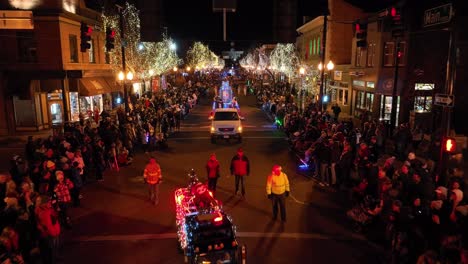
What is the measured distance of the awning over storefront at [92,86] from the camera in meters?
26.5

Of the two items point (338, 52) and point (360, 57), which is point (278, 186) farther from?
point (338, 52)

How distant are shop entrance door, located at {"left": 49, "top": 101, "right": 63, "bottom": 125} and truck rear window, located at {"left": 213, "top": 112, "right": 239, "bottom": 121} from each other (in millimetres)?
10923

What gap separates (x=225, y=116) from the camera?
73.7 ft

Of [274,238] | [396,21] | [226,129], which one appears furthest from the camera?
[226,129]

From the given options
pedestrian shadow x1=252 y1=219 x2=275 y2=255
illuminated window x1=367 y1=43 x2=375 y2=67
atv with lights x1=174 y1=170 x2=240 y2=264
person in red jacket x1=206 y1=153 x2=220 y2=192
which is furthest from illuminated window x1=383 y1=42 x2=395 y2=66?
atv with lights x1=174 y1=170 x2=240 y2=264

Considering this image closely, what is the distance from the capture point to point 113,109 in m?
34.6

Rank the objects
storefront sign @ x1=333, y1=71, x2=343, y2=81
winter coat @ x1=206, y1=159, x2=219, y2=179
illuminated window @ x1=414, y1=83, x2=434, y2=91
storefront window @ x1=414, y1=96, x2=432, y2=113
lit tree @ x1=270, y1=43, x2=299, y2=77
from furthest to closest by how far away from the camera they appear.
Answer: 1. lit tree @ x1=270, y1=43, x2=299, y2=77
2. storefront sign @ x1=333, y1=71, x2=343, y2=81
3. storefront window @ x1=414, y1=96, x2=432, y2=113
4. illuminated window @ x1=414, y1=83, x2=434, y2=91
5. winter coat @ x1=206, y1=159, x2=219, y2=179

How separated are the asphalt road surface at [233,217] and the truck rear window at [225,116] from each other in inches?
198

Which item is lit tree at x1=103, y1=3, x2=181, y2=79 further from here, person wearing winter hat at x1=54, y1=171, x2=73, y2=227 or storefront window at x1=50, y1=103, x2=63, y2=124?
person wearing winter hat at x1=54, y1=171, x2=73, y2=227

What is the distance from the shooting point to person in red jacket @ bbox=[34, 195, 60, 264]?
808cm

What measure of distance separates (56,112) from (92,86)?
9.81 feet

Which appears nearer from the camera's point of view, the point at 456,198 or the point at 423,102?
the point at 456,198

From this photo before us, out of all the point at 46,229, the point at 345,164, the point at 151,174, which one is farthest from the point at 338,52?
the point at 46,229

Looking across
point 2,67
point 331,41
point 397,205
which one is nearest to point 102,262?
point 397,205
